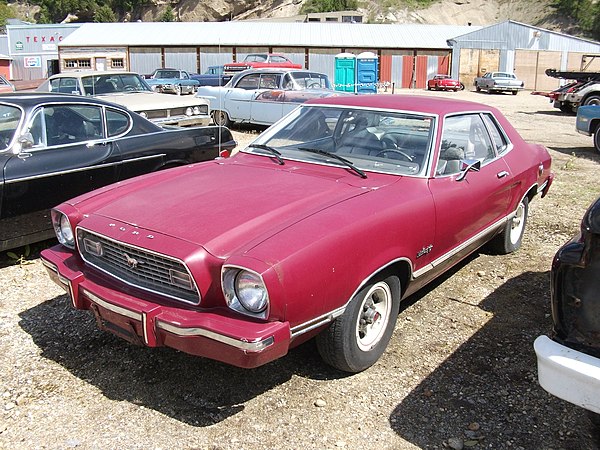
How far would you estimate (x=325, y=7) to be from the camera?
74.1 m

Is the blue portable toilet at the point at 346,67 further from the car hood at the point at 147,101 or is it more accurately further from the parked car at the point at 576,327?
the parked car at the point at 576,327

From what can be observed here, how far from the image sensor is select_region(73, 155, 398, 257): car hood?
3.06 metres

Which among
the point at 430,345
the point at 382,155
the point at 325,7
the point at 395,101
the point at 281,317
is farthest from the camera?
the point at 325,7

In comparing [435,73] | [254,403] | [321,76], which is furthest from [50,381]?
[435,73]

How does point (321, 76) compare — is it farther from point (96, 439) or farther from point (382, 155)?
point (96, 439)

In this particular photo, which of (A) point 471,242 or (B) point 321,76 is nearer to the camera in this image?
(A) point 471,242

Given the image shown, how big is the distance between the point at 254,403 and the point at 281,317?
705mm

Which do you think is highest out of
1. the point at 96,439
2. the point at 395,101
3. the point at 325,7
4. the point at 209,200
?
the point at 325,7

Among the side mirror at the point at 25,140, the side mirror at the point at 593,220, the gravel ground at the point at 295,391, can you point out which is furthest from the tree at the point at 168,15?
the side mirror at the point at 593,220

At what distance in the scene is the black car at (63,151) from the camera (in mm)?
4875

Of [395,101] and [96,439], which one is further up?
[395,101]

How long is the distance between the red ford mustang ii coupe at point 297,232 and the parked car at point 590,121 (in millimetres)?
7511

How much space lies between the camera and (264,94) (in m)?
13.1

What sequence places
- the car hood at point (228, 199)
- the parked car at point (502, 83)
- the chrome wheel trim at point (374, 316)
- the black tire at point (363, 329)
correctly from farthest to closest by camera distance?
the parked car at point (502, 83) < the chrome wheel trim at point (374, 316) < the black tire at point (363, 329) < the car hood at point (228, 199)
